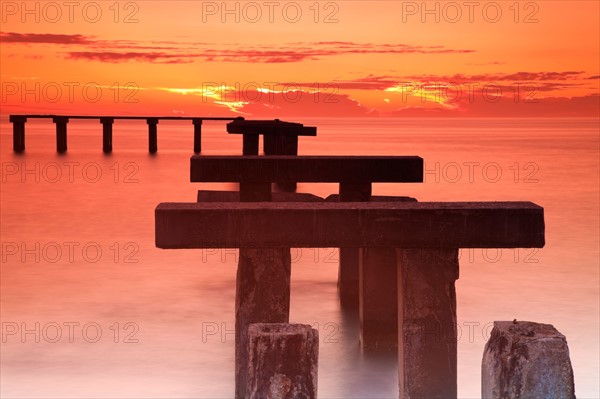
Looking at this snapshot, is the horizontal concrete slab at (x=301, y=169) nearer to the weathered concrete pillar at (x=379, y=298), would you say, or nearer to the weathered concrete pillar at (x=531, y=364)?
the weathered concrete pillar at (x=379, y=298)

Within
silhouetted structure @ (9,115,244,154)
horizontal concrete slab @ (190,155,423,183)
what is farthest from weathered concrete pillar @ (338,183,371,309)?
silhouetted structure @ (9,115,244,154)

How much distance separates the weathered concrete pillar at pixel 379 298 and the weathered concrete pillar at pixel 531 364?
314 cm

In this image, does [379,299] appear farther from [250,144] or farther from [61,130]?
[61,130]

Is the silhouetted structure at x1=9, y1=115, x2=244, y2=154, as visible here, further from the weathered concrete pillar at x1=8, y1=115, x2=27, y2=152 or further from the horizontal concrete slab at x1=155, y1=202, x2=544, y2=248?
the horizontal concrete slab at x1=155, y1=202, x2=544, y2=248

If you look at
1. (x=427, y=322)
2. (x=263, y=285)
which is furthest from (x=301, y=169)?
(x=427, y=322)

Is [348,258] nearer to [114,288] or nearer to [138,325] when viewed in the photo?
[138,325]

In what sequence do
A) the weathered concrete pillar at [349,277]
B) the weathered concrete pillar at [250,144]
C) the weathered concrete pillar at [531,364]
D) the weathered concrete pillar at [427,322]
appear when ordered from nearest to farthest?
1. the weathered concrete pillar at [531,364]
2. the weathered concrete pillar at [427,322]
3. the weathered concrete pillar at [349,277]
4. the weathered concrete pillar at [250,144]

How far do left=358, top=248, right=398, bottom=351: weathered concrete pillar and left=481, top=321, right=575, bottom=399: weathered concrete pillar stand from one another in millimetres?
3140

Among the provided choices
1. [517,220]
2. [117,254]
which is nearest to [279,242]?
[517,220]

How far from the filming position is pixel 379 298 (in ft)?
20.9

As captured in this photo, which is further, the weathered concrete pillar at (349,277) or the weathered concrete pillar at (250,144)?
the weathered concrete pillar at (250,144)

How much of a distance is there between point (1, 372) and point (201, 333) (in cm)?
178

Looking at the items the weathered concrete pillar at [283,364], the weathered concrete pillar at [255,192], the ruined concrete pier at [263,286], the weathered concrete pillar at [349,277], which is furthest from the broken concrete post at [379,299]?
the weathered concrete pillar at [283,364]

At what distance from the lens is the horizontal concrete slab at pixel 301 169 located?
21.0 ft
